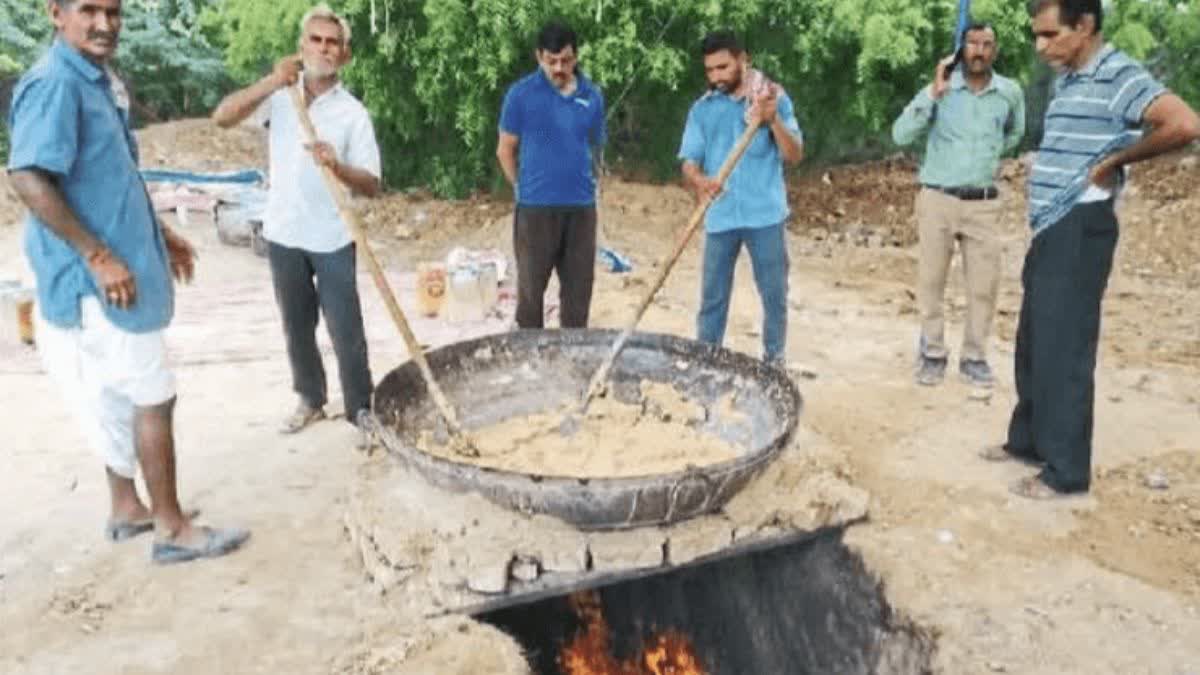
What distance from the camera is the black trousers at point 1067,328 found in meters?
3.87

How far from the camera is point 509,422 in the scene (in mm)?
4188

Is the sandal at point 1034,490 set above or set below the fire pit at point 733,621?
above

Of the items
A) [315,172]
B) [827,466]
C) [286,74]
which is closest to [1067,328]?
[827,466]

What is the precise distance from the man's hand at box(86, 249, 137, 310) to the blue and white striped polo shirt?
3081 millimetres

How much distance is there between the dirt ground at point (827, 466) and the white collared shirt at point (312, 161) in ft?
2.94

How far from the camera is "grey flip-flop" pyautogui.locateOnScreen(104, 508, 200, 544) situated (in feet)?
12.3

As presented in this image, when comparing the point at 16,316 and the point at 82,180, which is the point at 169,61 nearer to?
the point at 16,316

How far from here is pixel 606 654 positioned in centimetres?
425

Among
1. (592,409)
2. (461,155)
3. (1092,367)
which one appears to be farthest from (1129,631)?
(461,155)

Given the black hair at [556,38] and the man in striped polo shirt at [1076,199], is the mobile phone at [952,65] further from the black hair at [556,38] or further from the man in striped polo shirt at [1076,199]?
the black hair at [556,38]

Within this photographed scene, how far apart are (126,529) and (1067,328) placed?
3.36 meters

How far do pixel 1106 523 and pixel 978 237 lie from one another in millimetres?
1739

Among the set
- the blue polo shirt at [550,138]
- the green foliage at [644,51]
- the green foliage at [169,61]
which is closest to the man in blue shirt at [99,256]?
the blue polo shirt at [550,138]

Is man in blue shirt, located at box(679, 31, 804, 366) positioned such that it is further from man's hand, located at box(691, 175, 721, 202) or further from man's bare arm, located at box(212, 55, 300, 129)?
man's bare arm, located at box(212, 55, 300, 129)
